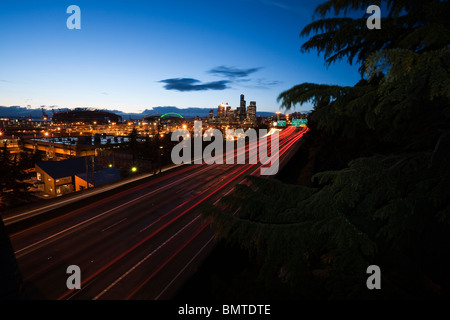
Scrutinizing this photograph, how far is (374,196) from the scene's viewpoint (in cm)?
259

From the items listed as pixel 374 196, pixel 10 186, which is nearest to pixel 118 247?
pixel 374 196

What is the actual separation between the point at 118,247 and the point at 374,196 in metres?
12.1

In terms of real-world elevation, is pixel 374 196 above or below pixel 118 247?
above

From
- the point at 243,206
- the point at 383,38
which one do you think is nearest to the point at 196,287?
the point at 243,206

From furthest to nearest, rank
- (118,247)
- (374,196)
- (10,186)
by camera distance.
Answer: (10,186) < (118,247) < (374,196)

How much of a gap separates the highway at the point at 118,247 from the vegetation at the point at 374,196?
3.18 metres

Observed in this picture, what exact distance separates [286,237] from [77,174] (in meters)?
35.3

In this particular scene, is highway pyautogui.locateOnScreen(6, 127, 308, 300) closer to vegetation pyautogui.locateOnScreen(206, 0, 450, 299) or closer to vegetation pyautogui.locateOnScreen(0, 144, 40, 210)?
vegetation pyautogui.locateOnScreen(206, 0, 450, 299)

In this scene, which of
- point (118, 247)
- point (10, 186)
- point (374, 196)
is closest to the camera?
point (374, 196)

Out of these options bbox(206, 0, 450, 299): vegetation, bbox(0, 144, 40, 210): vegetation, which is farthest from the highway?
bbox(0, 144, 40, 210): vegetation

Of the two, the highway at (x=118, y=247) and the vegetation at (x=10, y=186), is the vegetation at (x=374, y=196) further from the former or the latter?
the vegetation at (x=10, y=186)

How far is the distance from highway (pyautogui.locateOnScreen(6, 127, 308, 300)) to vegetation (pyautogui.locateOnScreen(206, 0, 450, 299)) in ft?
10.4

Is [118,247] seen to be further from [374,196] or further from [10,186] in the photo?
[10,186]
